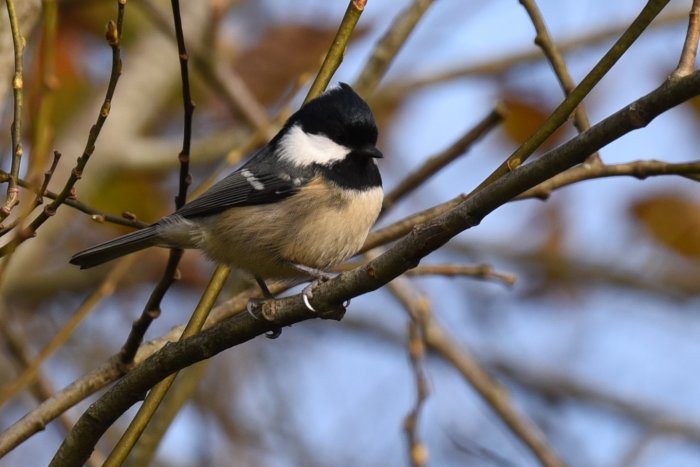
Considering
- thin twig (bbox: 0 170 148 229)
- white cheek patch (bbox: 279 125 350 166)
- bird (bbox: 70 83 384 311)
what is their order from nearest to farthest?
thin twig (bbox: 0 170 148 229), bird (bbox: 70 83 384 311), white cheek patch (bbox: 279 125 350 166)

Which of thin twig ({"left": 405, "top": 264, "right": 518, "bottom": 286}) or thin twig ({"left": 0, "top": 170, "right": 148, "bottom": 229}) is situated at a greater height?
thin twig ({"left": 405, "top": 264, "right": 518, "bottom": 286})

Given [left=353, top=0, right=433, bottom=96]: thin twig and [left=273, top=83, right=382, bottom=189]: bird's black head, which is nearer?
[left=273, top=83, right=382, bottom=189]: bird's black head

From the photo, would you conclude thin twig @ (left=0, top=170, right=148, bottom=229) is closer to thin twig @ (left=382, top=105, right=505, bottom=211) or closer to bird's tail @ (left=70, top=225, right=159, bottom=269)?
bird's tail @ (left=70, top=225, right=159, bottom=269)

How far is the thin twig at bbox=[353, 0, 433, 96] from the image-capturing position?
3.49 meters

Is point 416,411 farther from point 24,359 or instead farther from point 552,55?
point 24,359

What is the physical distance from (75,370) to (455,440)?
345 centimetres

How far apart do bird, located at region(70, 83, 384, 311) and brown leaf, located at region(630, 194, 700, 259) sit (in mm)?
2759

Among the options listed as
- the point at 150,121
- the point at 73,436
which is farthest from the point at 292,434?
the point at 73,436

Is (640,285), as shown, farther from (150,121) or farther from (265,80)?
(150,121)

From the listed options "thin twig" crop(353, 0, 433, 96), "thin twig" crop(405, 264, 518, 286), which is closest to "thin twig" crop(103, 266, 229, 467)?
"thin twig" crop(405, 264, 518, 286)

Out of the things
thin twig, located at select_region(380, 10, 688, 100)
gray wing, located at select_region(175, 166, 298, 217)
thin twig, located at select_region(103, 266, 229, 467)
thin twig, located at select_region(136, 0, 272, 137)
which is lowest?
thin twig, located at select_region(103, 266, 229, 467)

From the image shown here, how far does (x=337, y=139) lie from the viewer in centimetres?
341

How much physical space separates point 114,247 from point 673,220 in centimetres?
366

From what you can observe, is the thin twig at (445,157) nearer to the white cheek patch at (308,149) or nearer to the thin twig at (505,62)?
the white cheek patch at (308,149)
